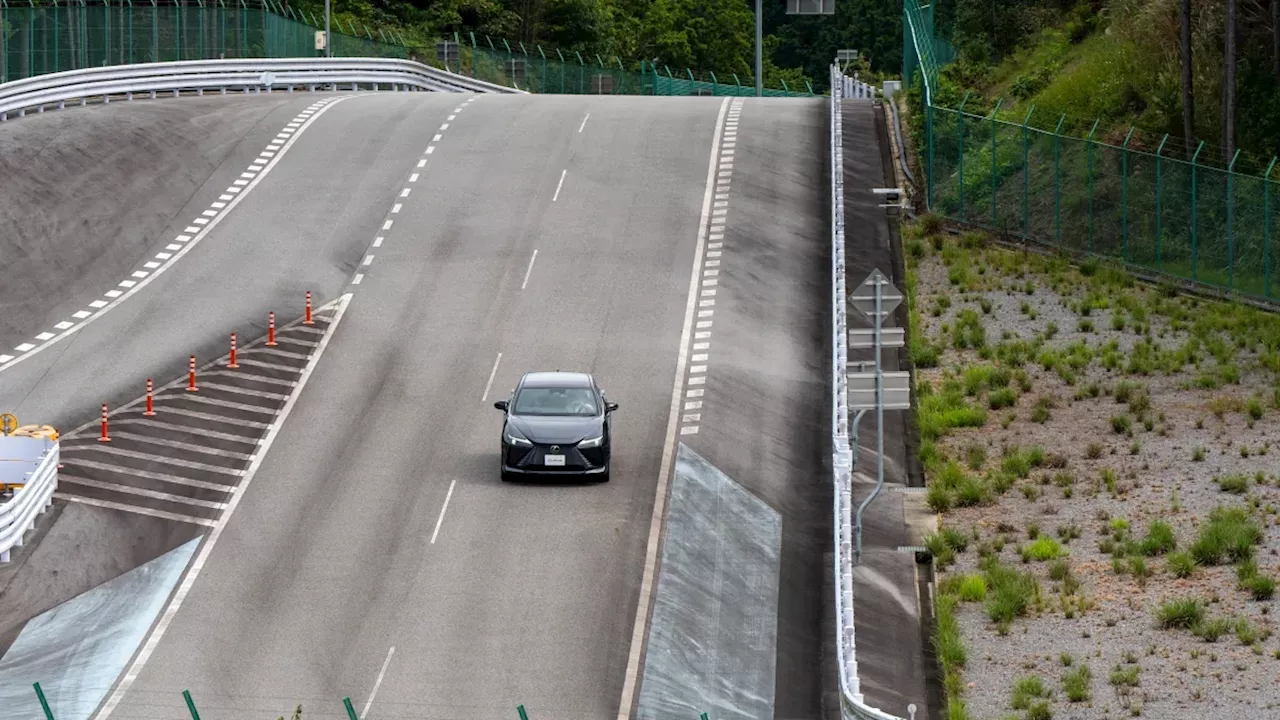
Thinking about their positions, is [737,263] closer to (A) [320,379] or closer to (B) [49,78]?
(A) [320,379]

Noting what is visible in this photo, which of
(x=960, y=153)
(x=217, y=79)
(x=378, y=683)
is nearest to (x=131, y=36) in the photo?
(x=217, y=79)

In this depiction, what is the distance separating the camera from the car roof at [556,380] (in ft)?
92.5

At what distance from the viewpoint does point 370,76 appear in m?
61.2

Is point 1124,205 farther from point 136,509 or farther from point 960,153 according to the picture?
point 136,509

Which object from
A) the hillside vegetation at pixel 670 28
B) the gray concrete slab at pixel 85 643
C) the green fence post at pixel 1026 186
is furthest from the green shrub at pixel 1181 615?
the hillside vegetation at pixel 670 28

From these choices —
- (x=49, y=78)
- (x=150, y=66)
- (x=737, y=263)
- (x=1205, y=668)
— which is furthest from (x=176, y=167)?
(x=1205, y=668)

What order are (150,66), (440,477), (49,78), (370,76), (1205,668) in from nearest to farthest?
(1205,668) → (440,477) → (49,78) → (150,66) → (370,76)

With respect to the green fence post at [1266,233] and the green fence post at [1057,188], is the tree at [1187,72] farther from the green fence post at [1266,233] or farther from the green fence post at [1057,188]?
the green fence post at [1266,233]

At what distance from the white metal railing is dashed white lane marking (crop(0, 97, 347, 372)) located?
6701 mm

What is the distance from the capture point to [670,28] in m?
116

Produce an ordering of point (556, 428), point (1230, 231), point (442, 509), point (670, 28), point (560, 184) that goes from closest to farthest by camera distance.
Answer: point (442, 509) < point (556, 428) < point (1230, 231) < point (560, 184) < point (670, 28)

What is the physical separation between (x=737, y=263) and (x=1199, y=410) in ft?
33.6

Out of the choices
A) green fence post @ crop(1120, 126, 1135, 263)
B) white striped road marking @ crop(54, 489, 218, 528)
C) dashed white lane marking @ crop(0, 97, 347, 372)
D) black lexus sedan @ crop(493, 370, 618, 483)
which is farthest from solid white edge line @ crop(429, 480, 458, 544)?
green fence post @ crop(1120, 126, 1135, 263)

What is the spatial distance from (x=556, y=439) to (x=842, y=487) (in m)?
4.67
